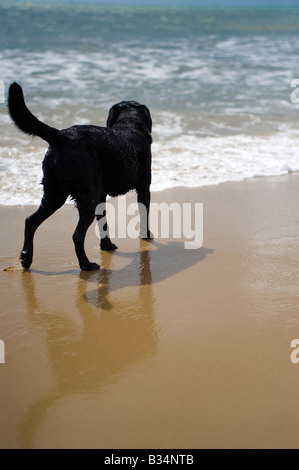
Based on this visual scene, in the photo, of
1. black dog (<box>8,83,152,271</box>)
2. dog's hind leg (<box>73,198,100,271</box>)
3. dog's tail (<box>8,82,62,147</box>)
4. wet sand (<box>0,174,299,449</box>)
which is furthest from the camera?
dog's hind leg (<box>73,198,100,271</box>)

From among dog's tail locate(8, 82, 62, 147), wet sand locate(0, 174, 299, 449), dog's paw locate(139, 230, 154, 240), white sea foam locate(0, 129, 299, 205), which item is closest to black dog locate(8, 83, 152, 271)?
dog's tail locate(8, 82, 62, 147)

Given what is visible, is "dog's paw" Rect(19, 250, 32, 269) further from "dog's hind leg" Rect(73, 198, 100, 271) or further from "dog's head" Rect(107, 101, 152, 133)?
"dog's head" Rect(107, 101, 152, 133)

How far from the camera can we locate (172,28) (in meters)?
26.4

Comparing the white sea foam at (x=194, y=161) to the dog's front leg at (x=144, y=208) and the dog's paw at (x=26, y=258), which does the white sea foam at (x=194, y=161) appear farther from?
the dog's paw at (x=26, y=258)

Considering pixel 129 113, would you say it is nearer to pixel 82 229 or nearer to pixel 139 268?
pixel 82 229

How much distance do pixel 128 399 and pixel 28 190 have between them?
12.4 ft

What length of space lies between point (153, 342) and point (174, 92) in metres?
9.46

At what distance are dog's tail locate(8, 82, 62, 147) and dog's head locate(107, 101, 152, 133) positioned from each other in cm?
107

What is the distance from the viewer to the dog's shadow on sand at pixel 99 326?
2553mm

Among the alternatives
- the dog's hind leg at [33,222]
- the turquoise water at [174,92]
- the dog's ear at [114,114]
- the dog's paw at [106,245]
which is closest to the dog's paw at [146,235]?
the dog's paw at [106,245]

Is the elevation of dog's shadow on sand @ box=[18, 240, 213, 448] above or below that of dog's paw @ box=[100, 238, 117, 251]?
below

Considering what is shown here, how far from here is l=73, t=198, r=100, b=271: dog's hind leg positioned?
395 centimetres

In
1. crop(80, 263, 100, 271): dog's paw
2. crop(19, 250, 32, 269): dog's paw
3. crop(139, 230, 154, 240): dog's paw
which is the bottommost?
crop(80, 263, 100, 271): dog's paw

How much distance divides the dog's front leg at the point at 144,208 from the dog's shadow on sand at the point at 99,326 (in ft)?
0.91
